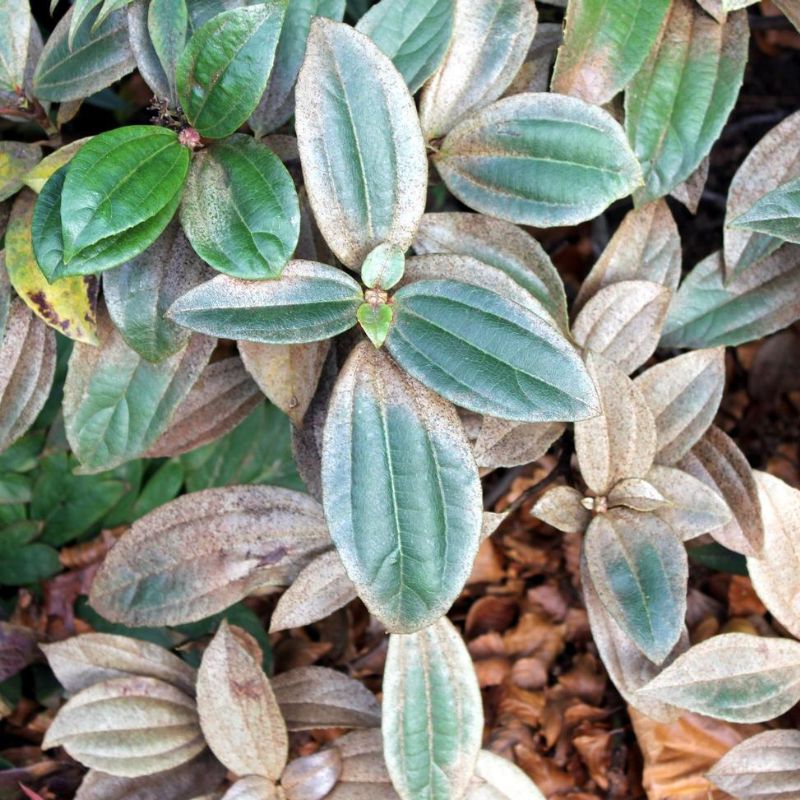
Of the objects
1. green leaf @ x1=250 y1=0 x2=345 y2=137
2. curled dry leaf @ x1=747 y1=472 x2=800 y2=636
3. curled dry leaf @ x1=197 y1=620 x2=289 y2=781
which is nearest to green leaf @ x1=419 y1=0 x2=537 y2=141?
green leaf @ x1=250 y1=0 x2=345 y2=137

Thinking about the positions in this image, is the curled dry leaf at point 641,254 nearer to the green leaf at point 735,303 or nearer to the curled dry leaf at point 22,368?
the green leaf at point 735,303

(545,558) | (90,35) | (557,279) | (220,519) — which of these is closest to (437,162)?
(557,279)

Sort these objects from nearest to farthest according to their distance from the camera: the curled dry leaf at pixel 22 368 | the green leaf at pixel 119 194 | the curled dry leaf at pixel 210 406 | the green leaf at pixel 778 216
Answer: the green leaf at pixel 119 194
the green leaf at pixel 778 216
the curled dry leaf at pixel 22 368
the curled dry leaf at pixel 210 406

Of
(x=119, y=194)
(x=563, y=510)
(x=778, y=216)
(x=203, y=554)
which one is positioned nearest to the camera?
(x=119, y=194)

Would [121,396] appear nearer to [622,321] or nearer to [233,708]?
[233,708]

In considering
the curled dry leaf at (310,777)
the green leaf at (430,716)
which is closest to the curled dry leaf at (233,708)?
the curled dry leaf at (310,777)

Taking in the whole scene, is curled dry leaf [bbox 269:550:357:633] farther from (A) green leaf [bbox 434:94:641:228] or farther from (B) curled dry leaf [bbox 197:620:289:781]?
(A) green leaf [bbox 434:94:641:228]

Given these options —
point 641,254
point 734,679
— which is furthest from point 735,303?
point 734,679
